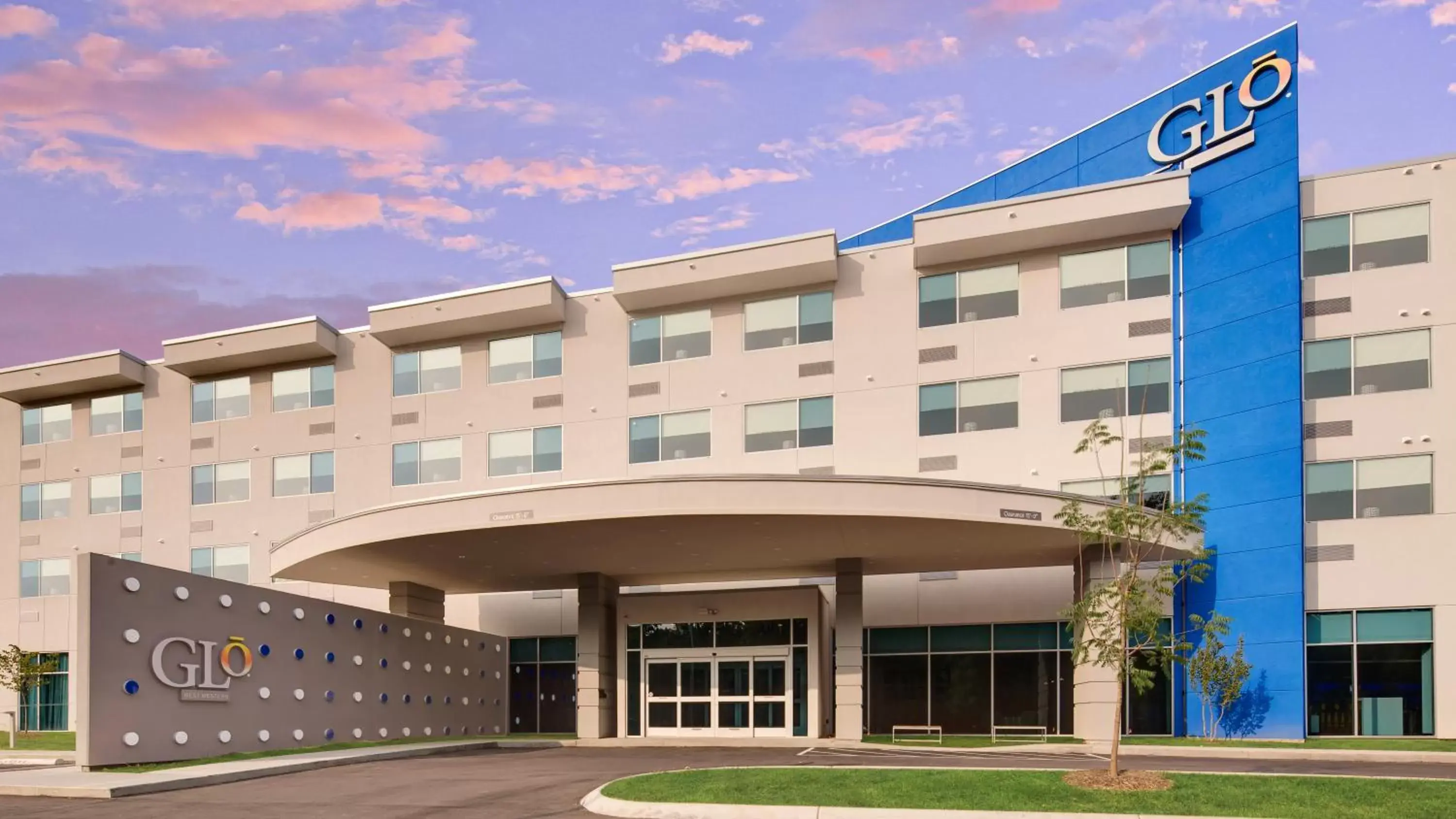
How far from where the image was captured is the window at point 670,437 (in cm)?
3569

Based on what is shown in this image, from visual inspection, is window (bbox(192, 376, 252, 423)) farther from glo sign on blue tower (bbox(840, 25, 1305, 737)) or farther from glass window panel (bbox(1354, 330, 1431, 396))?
glass window panel (bbox(1354, 330, 1431, 396))

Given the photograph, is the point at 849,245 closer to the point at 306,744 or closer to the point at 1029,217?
the point at 1029,217

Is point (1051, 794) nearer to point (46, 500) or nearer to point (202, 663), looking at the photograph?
point (202, 663)

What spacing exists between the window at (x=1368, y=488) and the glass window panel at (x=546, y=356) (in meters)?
21.0

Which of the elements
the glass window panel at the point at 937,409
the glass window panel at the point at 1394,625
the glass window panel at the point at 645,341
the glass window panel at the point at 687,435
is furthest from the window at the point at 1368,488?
the glass window panel at the point at 645,341

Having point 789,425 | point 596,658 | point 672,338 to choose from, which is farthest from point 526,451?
point 789,425

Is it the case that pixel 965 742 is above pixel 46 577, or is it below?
below

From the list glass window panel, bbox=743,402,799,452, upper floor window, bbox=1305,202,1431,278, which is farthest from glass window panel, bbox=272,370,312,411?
upper floor window, bbox=1305,202,1431,278

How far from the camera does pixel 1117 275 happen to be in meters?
32.1

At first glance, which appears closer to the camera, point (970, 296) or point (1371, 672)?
point (1371, 672)

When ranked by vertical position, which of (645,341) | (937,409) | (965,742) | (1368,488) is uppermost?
(645,341)

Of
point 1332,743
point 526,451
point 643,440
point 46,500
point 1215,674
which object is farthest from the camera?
point 46,500

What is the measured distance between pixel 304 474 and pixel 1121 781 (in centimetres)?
3068

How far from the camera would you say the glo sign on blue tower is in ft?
95.5
